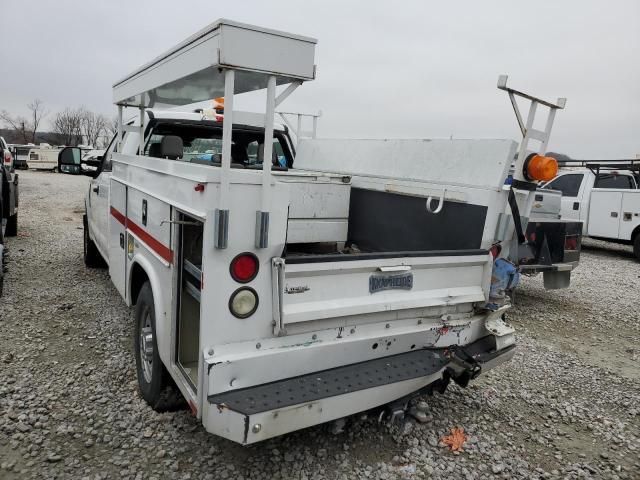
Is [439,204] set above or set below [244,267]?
above

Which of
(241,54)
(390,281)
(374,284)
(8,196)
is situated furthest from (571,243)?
(8,196)

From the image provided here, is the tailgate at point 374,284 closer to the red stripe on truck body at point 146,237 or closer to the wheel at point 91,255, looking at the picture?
the red stripe on truck body at point 146,237

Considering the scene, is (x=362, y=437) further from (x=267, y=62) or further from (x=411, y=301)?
(x=267, y=62)

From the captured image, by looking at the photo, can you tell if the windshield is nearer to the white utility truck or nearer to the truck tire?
the white utility truck

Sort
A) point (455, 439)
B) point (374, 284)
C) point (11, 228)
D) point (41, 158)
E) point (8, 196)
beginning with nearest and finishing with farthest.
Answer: point (374, 284) → point (455, 439) → point (8, 196) → point (11, 228) → point (41, 158)

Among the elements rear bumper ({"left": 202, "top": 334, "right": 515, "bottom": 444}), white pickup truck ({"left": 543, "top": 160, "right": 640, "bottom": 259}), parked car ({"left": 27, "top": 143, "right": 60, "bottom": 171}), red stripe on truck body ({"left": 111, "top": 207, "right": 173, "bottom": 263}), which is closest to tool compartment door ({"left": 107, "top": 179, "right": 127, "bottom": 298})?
red stripe on truck body ({"left": 111, "top": 207, "right": 173, "bottom": 263})

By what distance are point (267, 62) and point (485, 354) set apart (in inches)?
85.9

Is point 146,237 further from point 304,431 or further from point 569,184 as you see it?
point 569,184

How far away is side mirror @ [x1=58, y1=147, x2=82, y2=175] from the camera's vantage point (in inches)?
220

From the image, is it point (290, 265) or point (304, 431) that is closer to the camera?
point (290, 265)

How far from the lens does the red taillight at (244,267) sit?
2.24m

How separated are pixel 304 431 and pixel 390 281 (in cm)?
110

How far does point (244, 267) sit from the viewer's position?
2271 millimetres

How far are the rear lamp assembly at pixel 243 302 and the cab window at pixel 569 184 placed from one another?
10.3 m
